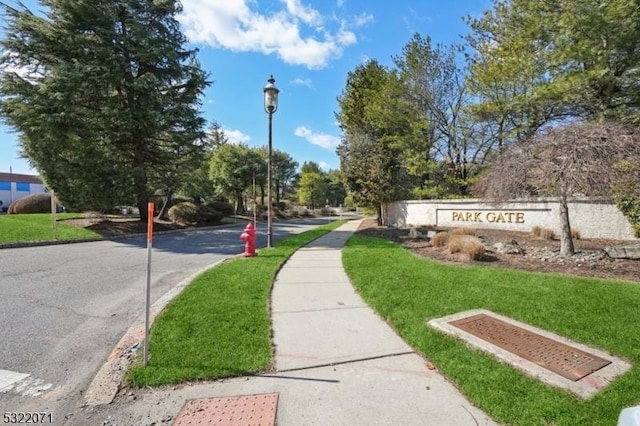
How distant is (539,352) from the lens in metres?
3.18

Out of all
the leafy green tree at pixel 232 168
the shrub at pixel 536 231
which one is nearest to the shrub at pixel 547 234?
the shrub at pixel 536 231

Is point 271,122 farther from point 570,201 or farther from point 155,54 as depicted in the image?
point 570,201

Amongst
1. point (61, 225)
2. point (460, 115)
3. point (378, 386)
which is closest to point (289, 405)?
point (378, 386)

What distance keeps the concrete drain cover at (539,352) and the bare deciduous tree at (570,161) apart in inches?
163

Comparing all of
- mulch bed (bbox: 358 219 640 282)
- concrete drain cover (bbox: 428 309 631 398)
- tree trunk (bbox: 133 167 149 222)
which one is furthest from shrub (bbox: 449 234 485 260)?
tree trunk (bbox: 133 167 149 222)

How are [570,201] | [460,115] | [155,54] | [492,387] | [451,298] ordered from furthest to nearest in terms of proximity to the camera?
1. [460,115]
2. [155,54]
3. [570,201]
4. [451,298]
5. [492,387]

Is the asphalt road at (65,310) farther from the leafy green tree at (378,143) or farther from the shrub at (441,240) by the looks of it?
the leafy green tree at (378,143)

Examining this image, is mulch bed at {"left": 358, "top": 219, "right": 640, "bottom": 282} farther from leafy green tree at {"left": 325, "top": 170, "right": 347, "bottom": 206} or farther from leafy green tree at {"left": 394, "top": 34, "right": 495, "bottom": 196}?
leafy green tree at {"left": 325, "top": 170, "right": 347, "bottom": 206}

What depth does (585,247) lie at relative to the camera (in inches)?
335

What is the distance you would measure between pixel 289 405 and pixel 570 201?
39.2ft

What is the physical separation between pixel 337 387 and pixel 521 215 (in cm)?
1211

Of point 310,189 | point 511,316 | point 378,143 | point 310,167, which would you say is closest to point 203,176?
point 378,143

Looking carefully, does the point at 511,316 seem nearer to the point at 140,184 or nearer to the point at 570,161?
the point at 570,161

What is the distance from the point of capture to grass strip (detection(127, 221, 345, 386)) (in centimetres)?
289
